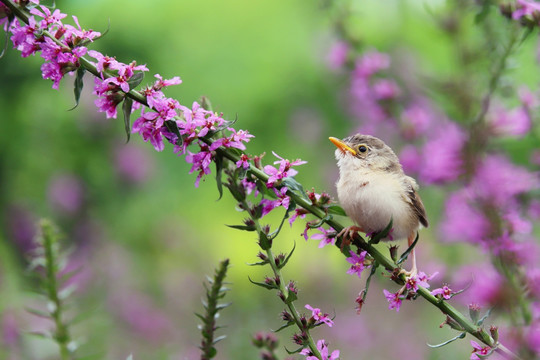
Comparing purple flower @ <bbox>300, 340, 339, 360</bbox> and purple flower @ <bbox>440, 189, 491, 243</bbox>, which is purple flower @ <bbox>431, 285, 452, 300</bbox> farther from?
purple flower @ <bbox>440, 189, 491, 243</bbox>

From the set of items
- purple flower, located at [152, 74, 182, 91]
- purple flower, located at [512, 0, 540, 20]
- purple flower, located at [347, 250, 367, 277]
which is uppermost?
purple flower, located at [512, 0, 540, 20]

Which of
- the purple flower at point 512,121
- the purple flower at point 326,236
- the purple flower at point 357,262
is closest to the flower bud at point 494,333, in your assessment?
the purple flower at point 357,262

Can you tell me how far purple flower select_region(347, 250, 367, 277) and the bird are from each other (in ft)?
0.69

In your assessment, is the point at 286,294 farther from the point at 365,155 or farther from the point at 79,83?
the point at 365,155

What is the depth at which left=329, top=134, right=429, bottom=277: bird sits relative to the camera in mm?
2176

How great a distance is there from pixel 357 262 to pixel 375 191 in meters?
0.57

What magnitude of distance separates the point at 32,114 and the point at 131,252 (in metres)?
1.70

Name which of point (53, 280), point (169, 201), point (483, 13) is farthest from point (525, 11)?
point (169, 201)

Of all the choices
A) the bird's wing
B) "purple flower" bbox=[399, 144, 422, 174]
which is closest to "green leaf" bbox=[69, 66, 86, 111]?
the bird's wing

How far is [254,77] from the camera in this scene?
9.76 m

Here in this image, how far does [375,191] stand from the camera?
7.52 feet

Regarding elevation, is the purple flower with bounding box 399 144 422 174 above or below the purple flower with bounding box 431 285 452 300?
above

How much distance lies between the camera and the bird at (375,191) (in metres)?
2.18

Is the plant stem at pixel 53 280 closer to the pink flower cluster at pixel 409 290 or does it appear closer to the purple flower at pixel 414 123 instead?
the pink flower cluster at pixel 409 290
